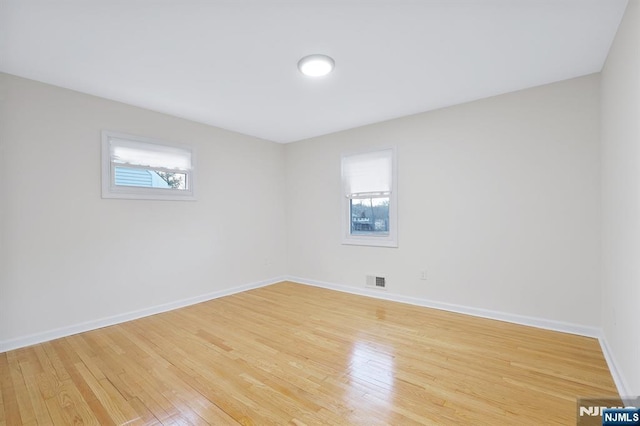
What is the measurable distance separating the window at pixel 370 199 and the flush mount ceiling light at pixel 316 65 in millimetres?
1824

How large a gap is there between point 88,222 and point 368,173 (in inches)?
143

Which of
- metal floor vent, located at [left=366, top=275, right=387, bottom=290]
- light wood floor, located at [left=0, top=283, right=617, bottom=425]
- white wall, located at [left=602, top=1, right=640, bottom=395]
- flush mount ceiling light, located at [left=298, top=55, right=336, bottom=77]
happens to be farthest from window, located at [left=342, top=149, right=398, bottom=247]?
white wall, located at [left=602, top=1, right=640, bottom=395]

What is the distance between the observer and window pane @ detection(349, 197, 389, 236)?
4.25m

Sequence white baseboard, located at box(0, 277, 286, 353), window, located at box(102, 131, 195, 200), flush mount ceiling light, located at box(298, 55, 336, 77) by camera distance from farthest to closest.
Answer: window, located at box(102, 131, 195, 200) < white baseboard, located at box(0, 277, 286, 353) < flush mount ceiling light, located at box(298, 55, 336, 77)

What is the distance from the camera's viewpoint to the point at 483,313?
11.0 feet

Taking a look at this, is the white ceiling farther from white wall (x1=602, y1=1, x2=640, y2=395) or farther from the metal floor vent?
the metal floor vent

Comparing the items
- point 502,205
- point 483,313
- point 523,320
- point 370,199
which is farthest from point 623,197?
point 370,199

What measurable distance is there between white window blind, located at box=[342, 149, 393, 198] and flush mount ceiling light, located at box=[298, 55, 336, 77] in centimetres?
183

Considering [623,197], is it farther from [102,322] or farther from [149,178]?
[102,322]

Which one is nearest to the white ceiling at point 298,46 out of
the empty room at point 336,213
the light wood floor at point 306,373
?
the empty room at point 336,213

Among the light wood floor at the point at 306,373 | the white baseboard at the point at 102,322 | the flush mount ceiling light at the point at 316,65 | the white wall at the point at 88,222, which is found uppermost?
the flush mount ceiling light at the point at 316,65

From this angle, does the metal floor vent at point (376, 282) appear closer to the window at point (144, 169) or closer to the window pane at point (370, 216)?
the window pane at point (370, 216)

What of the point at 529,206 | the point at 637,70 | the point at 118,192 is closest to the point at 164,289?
the point at 118,192

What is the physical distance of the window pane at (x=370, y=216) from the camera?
4.25m
